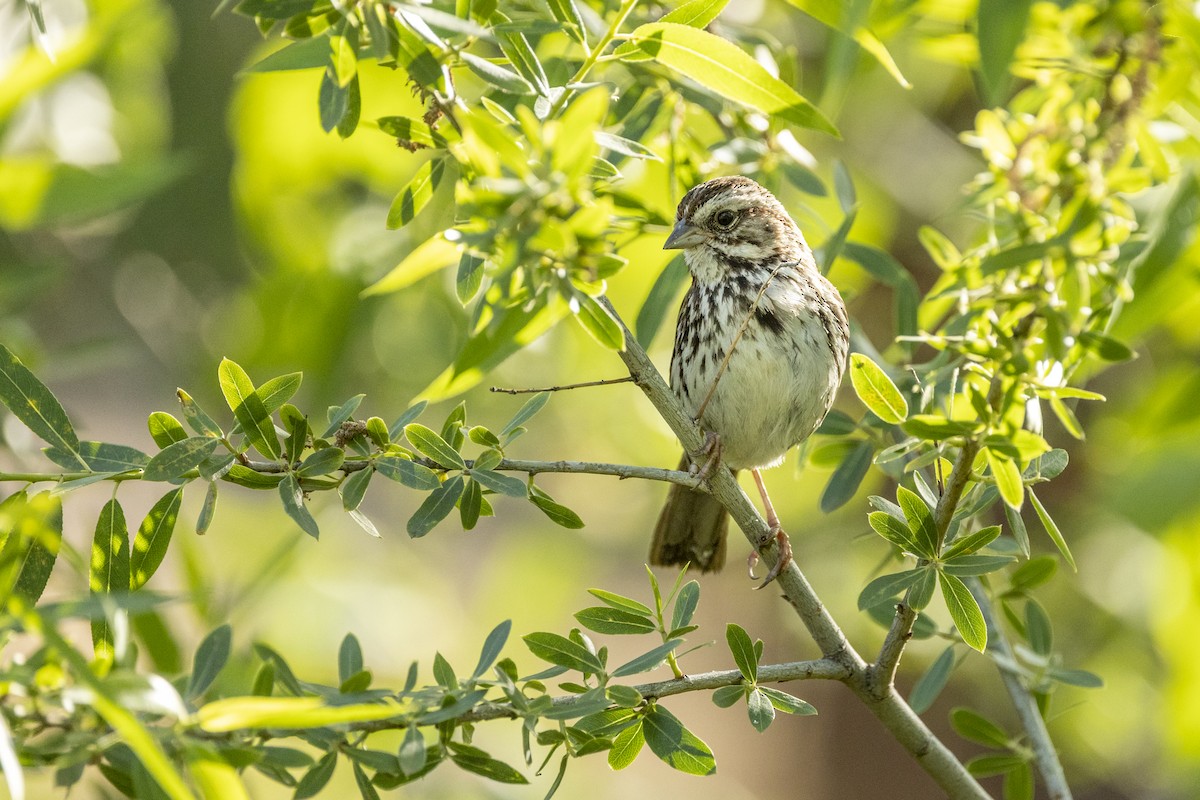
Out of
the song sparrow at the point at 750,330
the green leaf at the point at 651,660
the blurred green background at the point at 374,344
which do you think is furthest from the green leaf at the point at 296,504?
the song sparrow at the point at 750,330

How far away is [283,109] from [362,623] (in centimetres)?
195

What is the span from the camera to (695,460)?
2469mm

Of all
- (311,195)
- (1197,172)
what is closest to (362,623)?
(311,195)

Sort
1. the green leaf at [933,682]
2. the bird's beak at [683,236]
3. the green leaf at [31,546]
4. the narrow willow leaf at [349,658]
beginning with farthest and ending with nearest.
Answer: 1. the bird's beak at [683,236]
2. the green leaf at [933,682]
3. the narrow willow leaf at [349,658]
4. the green leaf at [31,546]

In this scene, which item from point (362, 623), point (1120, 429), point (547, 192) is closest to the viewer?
point (547, 192)

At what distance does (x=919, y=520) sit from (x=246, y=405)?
1112 mm

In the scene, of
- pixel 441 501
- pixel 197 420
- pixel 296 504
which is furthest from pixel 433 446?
pixel 197 420

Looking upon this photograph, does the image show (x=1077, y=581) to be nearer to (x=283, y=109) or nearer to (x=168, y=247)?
(x=283, y=109)

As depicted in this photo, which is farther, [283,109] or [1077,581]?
[1077,581]

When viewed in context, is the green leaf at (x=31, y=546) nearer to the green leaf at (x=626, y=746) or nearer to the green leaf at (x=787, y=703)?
the green leaf at (x=626, y=746)

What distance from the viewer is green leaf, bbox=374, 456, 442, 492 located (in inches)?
77.2

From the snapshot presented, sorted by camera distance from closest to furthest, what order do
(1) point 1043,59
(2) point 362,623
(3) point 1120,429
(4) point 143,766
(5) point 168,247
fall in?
(4) point 143,766 < (1) point 1043,59 < (3) point 1120,429 < (2) point 362,623 < (5) point 168,247

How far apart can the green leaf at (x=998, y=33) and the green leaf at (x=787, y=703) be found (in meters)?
1.04

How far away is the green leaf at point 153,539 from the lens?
1916mm
